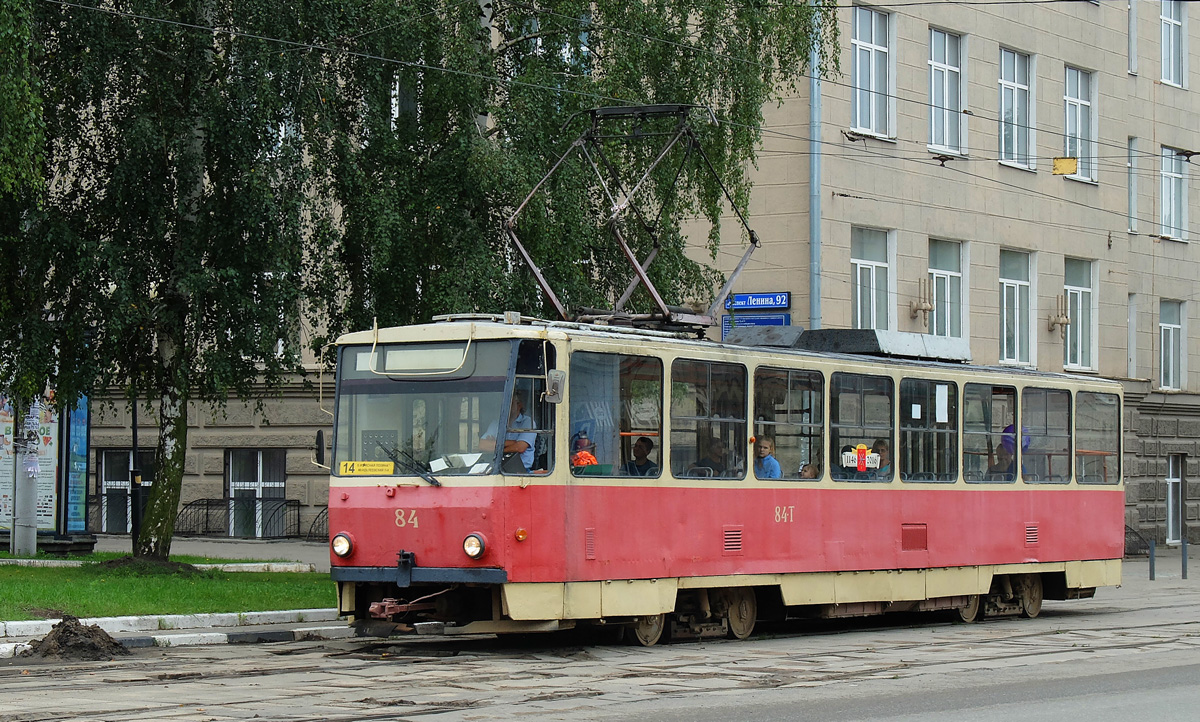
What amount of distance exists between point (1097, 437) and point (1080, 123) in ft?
58.0

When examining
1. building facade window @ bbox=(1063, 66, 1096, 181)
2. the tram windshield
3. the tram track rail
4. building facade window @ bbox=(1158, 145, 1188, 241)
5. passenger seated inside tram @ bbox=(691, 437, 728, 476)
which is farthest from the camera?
building facade window @ bbox=(1158, 145, 1188, 241)

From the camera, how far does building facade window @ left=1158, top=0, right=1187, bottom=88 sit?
40125mm

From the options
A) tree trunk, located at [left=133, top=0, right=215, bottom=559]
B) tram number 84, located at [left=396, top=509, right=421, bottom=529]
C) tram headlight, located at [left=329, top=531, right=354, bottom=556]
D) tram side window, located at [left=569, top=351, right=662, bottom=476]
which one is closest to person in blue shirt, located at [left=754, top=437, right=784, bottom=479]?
tram side window, located at [left=569, top=351, right=662, bottom=476]

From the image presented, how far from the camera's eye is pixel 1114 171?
38250 mm

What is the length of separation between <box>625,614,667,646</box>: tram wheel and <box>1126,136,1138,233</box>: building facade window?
26.8m

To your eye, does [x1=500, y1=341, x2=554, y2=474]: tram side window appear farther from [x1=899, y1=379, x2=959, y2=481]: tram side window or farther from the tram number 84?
[x1=899, y1=379, x2=959, y2=481]: tram side window

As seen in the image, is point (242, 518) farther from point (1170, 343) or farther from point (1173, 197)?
point (1173, 197)

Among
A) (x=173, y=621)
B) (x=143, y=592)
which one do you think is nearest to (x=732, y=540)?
(x=173, y=621)

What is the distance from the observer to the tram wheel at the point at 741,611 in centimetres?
1655

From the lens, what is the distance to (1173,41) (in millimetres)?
40469

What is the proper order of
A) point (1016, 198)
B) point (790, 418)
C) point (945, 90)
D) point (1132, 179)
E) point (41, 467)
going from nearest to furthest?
point (790, 418) < point (41, 467) < point (945, 90) < point (1016, 198) < point (1132, 179)

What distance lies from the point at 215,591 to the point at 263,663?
5.39 metres

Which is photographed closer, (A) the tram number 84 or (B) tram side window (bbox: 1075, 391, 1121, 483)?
(A) the tram number 84

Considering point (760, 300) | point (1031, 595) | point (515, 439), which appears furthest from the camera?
point (760, 300)
